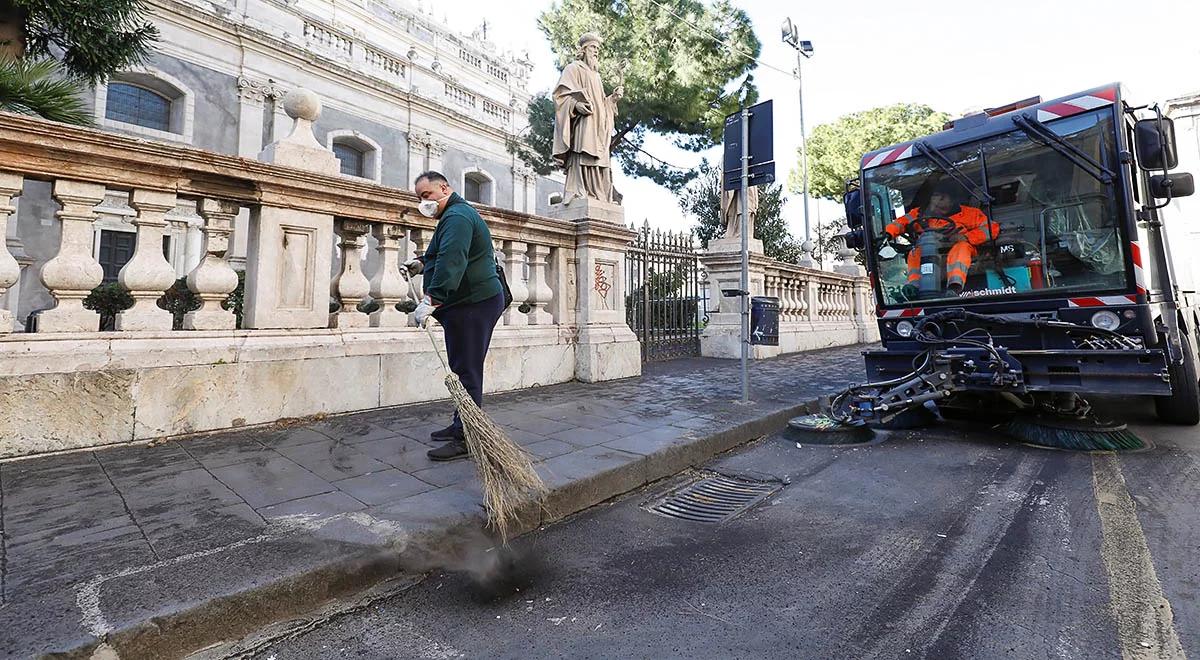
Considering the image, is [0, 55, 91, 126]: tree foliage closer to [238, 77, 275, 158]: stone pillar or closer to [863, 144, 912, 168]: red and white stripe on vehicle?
[863, 144, 912, 168]: red and white stripe on vehicle

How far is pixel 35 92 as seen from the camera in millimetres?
5074

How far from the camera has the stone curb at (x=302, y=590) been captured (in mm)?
1603

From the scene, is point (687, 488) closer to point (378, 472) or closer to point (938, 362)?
point (378, 472)

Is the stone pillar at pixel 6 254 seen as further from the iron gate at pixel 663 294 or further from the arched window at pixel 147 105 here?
the arched window at pixel 147 105

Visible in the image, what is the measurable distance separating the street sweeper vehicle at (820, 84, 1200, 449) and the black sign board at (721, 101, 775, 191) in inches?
44.8

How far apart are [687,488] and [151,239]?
436 centimetres

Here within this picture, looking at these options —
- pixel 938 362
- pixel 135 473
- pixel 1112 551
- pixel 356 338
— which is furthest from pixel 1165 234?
pixel 135 473

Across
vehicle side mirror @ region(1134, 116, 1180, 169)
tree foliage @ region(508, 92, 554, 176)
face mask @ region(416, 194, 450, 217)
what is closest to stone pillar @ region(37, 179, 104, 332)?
face mask @ region(416, 194, 450, 217)

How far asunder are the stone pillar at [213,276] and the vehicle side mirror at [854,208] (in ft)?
19.2

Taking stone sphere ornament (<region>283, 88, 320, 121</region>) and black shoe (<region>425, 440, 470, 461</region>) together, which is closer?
black shoe (<region>425, 440, 470, 461</region>)

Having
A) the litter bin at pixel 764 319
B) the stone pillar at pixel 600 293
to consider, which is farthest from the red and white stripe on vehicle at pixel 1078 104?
the stone pillar at pixel 600 293

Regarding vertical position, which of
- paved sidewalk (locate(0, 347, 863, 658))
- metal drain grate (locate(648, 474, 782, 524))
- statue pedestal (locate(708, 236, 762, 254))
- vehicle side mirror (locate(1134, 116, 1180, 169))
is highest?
statue pedestal (locate(708, 236, 762, 254))

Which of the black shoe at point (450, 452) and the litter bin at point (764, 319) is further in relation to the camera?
the litter bin at point (764, 319)

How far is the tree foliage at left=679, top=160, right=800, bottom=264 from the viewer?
1734 centimetres
